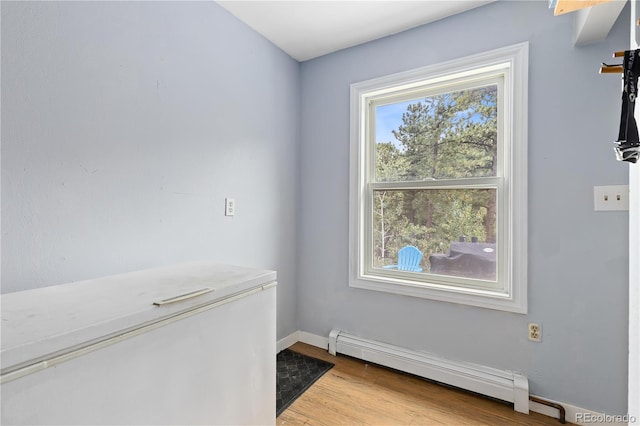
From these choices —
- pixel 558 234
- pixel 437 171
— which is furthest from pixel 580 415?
pixel 437 171

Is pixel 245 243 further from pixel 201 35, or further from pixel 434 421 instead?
pixel 434 421

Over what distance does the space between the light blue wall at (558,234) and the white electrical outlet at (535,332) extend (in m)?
0.03

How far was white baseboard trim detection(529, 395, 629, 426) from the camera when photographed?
1.53 metres

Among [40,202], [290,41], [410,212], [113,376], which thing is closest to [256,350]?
[113,376]

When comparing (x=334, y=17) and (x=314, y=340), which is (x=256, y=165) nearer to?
(x=334, y=17)

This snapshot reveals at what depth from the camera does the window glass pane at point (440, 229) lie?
194 cm

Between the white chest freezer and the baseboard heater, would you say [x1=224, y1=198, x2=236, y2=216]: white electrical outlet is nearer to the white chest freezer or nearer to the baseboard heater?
the white chest freezer

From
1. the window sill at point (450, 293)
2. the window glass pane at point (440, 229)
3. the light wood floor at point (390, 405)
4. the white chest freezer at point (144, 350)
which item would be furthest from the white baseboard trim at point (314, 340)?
the white chest freezer at point (144, 350)

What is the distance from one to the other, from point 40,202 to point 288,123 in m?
1.68

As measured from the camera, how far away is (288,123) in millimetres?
2432

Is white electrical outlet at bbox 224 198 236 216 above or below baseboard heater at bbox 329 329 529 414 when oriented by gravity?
above

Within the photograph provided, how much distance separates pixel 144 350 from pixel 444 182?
6.25ft

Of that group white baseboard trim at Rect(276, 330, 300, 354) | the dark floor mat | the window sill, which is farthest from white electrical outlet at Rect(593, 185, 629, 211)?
white baseboard trim at Rect(276, 330, 300, 354)

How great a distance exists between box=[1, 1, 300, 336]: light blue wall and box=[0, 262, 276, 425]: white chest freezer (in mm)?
256
